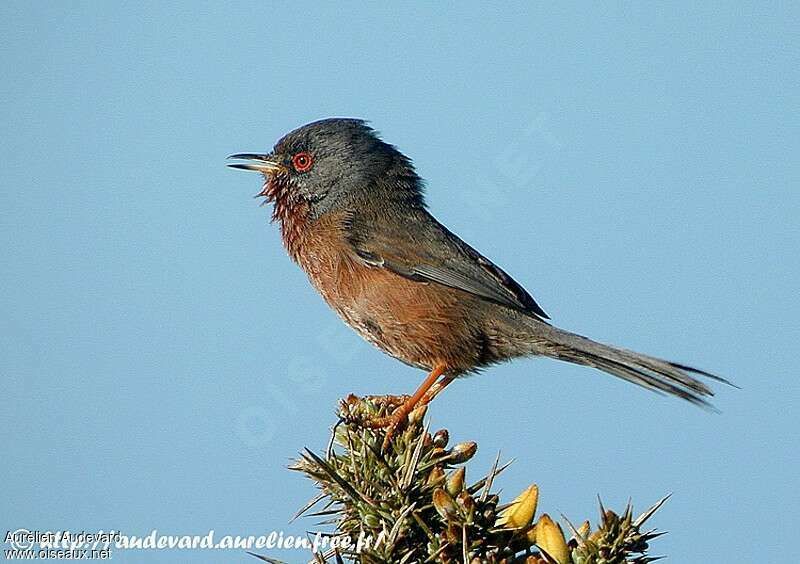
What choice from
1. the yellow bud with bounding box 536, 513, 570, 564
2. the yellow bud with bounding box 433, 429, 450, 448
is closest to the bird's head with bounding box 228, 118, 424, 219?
the yellow bud with bounding box 433, 429, 450, 448

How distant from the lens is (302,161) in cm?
595

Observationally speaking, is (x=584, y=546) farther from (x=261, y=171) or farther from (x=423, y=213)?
(x=261, y=171)

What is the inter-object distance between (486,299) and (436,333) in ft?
1.26

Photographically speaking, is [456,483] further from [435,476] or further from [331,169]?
[331,169]

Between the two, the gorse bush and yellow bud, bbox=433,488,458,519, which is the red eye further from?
yellow bud, bbox=433,488,458,519

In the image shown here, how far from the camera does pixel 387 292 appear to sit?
5.29 meters

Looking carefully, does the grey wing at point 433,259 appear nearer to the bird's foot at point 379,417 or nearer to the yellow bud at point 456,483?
the bird's foot at point 379,417

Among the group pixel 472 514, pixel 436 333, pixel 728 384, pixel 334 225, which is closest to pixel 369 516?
pixel 472 514

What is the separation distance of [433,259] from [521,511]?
2891 millimetres

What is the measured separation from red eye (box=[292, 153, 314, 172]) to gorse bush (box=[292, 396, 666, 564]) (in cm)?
292

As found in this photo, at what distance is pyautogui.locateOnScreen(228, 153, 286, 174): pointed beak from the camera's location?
5988 mm

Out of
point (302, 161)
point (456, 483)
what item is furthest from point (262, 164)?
point (456, 483)

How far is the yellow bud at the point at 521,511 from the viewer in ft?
8.80

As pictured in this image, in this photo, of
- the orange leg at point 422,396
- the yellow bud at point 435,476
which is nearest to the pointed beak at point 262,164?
the orange leg at point 422,396
